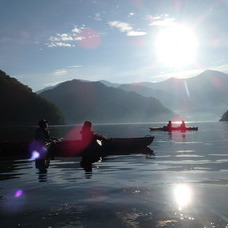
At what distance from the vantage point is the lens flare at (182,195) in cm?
1222

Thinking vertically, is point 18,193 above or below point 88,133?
below

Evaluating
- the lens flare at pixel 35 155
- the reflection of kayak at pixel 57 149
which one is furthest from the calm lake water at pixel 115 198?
the reflection of kayak at pixel 57 149

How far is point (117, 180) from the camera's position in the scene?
59.2ft

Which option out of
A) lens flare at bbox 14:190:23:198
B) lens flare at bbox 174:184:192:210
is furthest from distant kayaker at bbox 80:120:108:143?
lens flare at bbox 174:184:192:210

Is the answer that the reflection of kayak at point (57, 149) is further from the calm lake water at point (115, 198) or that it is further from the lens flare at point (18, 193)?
the lens flare at point (18, 193)

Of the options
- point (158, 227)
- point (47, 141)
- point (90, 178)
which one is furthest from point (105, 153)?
point (158, 227)

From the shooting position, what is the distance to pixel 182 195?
13.8 m

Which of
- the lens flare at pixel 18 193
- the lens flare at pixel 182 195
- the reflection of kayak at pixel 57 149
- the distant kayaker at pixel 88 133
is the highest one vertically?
the distant kayaker at pixel 88 133

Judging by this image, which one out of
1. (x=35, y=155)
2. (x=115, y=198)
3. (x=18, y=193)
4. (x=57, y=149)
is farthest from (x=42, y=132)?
(x=115, y=198)

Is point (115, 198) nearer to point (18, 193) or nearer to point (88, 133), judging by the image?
point (18, 193)

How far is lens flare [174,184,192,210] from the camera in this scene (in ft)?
40.1

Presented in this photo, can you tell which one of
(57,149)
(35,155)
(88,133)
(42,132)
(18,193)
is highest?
(42,132)

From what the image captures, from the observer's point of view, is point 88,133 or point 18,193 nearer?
point 18,193

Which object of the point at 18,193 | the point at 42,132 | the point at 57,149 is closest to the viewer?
the point at 18,193
